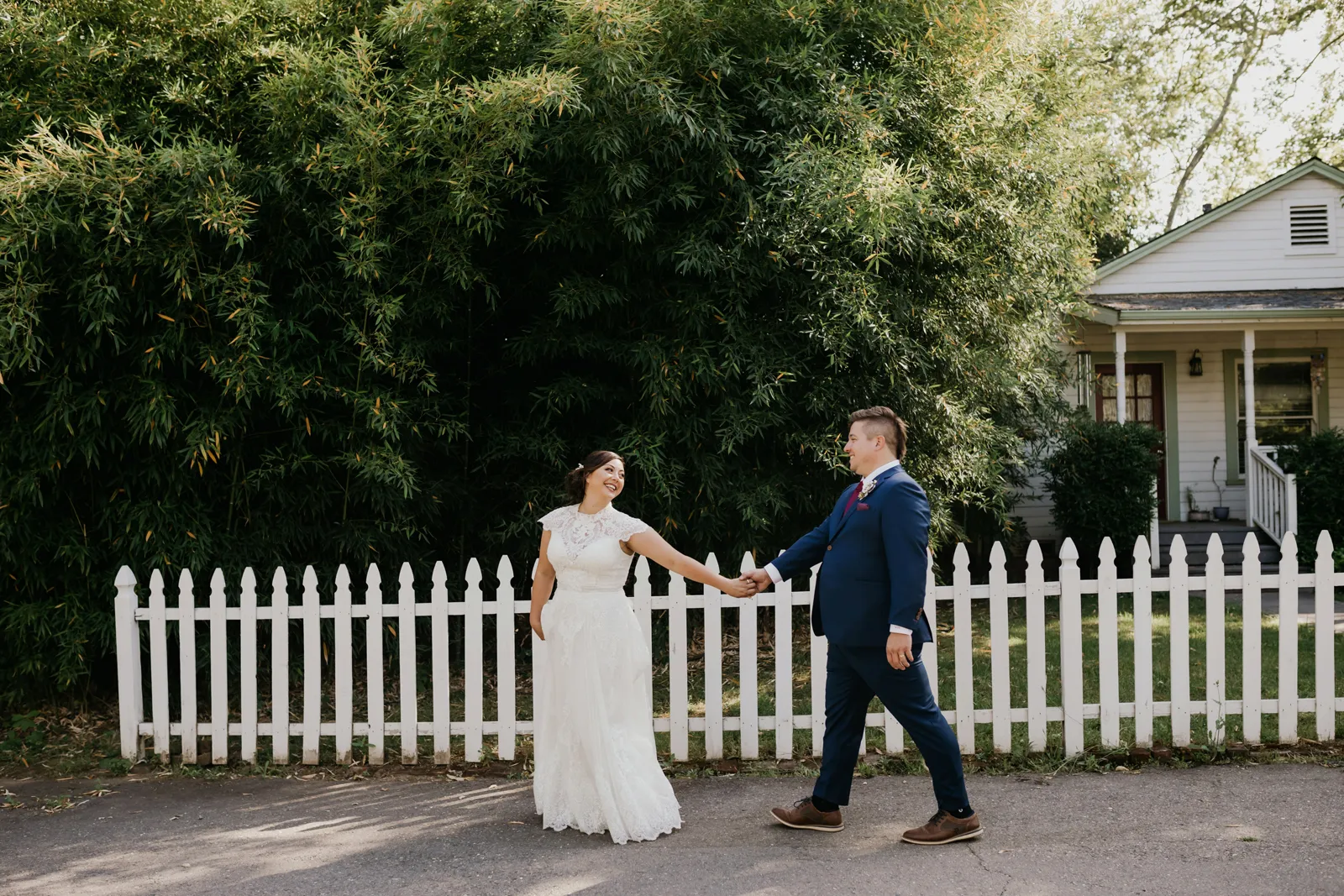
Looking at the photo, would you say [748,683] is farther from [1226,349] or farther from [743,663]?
[1226,349]

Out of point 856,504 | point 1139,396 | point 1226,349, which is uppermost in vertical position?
point 1226,349

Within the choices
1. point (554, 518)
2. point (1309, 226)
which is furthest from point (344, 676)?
point (1309, 226)

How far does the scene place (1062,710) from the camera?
5016 millimetres

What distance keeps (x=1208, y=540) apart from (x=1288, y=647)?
6.77 m

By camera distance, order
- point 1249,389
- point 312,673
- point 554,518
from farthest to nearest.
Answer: point 1249,389 < point 312,673 < point 554,518

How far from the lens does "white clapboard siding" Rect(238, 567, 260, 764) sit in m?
5.00

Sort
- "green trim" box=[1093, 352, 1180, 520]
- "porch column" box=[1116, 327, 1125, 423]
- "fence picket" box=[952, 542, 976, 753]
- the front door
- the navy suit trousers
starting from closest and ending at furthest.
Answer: the navy suit trousers, "fence picket" box=[952, 542, 976, 753], "porch column" box=[1116, 327, 1125, 423], "green trim" box=[1093, 352, 1180, 520], the front door

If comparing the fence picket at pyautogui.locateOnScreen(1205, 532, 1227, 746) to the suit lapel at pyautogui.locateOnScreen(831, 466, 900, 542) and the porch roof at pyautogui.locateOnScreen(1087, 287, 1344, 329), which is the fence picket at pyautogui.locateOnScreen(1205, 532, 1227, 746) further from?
the porch roof at pyautogui.locateOnScreen(1087, 287, 1344, 329)

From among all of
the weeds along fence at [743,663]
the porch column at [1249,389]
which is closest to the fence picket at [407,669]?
the weeds along fence at [743,663]

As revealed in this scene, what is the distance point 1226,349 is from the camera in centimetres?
1370

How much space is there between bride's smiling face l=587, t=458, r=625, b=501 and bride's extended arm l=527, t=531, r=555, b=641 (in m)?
0.27

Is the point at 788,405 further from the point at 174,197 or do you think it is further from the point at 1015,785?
the point at 174,197

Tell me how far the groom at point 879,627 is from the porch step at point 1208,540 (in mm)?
8246

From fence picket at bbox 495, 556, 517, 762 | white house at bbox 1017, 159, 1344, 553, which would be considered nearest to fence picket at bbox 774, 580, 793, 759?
fence picket at bbox 495, 556, 517, 762
